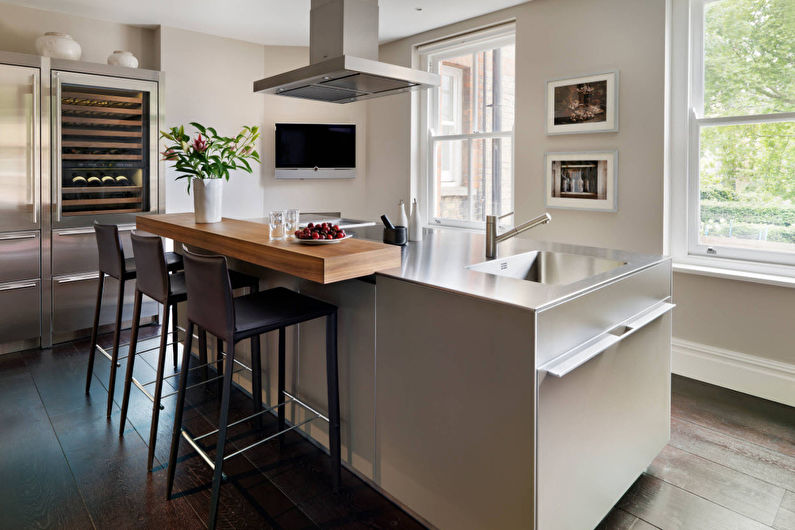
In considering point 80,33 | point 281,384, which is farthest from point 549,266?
point 80,33

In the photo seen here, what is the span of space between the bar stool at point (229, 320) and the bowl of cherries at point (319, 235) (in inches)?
10.1

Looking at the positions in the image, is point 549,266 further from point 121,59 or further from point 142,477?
point 121,59

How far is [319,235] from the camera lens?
80.9 inches

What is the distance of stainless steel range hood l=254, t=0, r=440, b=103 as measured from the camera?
2.68 metres

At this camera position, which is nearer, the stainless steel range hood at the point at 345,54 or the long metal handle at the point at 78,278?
the stainless steel range hood at the point at 345,54

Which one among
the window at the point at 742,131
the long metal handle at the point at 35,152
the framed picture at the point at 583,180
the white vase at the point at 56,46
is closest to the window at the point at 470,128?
the framed picture at the point at 583,180

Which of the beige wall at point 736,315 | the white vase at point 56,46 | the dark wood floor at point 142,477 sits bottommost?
the dark wood floor at point 142,477

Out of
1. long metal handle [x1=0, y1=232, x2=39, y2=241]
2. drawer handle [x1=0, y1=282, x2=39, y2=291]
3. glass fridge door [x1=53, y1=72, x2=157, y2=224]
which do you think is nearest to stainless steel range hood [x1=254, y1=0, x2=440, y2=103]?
glass fridge door [x1=53, y1=72, x2=157, y2=224]

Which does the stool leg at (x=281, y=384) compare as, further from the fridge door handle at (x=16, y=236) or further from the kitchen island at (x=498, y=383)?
the fridge door handle at (x=16, y=236)

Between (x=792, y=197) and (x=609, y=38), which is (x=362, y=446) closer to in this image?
(x=792, y=197)

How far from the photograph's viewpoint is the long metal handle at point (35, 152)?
357 centimetres

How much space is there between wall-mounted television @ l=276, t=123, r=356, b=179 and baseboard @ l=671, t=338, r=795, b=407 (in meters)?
3.49

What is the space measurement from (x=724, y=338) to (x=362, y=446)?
2.48 metres

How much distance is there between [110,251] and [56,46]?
6.53ft
